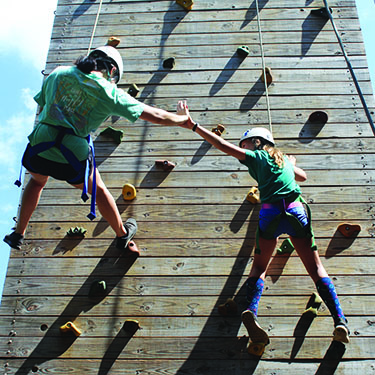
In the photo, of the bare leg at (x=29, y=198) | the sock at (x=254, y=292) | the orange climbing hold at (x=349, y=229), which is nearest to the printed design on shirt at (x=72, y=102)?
the bare leg at (x=29, y=198)

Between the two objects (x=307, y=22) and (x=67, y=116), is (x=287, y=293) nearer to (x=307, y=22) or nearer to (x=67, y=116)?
Answer: (x=67, y=116)

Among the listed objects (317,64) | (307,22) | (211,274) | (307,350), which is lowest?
(307,350)

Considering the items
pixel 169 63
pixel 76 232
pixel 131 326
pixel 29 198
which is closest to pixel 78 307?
pixel 131 326

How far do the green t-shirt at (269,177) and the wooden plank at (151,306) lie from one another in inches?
31.1

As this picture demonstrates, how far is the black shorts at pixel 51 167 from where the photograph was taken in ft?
10.1

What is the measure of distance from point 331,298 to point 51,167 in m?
1.94

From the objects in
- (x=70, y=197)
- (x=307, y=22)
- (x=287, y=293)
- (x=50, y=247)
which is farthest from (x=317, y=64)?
(x=50, y=247)

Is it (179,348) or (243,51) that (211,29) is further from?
(179,348)

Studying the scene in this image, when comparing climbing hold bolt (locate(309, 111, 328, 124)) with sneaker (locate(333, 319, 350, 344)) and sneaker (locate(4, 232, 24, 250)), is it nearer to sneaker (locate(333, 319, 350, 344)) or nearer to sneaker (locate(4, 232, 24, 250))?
sneaker (locate(333, 319, 350, 344))

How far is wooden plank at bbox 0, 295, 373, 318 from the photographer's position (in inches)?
134

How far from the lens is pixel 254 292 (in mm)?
3158

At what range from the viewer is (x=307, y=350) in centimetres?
323

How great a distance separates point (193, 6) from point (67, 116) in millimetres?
2653

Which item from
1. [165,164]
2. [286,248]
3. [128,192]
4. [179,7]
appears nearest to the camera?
[286,248]
